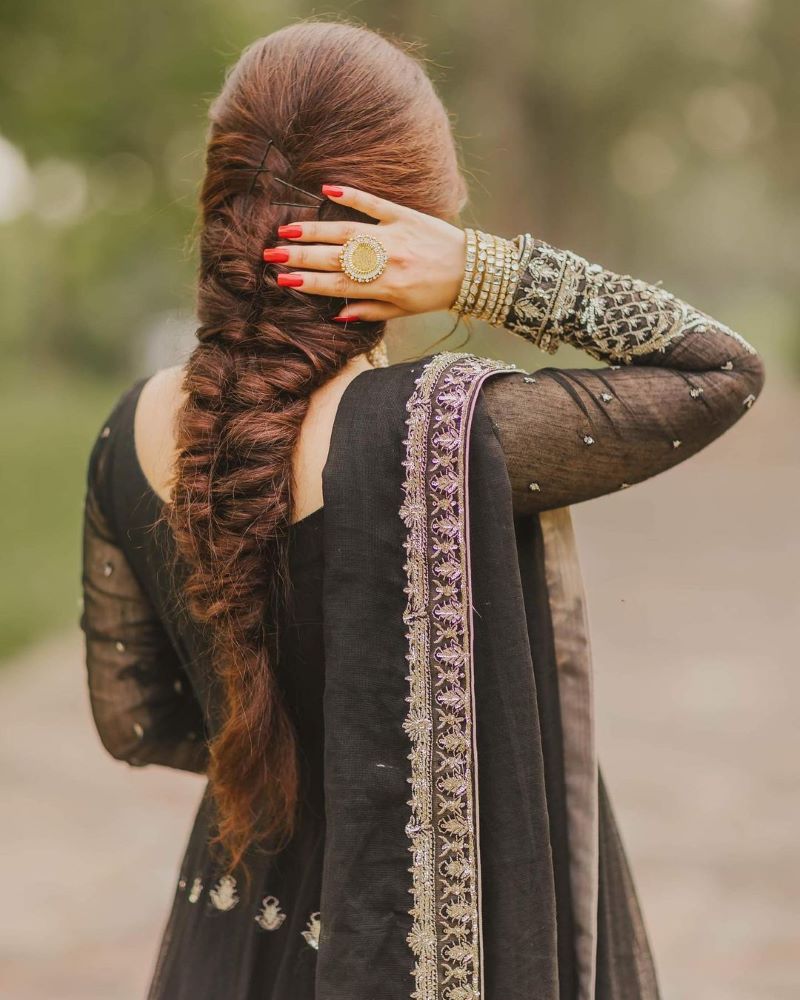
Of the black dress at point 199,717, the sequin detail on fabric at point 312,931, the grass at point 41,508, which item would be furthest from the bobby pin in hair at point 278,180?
the grass at point 41,508

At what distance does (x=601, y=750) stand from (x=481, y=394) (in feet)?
12.0

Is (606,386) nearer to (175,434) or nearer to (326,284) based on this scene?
(326,284)

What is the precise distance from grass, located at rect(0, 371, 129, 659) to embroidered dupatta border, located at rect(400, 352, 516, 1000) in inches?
203

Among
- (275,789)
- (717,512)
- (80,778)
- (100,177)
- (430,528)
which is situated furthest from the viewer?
(100,177)

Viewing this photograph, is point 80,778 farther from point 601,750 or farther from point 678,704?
point 678,704

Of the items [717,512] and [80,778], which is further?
[717,512]

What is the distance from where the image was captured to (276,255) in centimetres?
120

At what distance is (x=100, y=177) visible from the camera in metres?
14.2

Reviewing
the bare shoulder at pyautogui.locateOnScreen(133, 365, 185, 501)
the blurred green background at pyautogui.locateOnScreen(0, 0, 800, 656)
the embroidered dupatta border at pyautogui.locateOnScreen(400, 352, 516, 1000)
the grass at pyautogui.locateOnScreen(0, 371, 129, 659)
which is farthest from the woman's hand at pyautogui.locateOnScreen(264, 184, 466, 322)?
the grass at pyautogui.locateOnScreen(0, 371, 129, 659)

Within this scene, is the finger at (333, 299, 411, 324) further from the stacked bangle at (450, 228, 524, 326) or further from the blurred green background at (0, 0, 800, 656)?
the blurred green background at (0, 0, 800, 656)

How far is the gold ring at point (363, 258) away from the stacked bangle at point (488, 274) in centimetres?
11

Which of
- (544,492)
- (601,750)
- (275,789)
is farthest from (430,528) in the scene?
(601,750)

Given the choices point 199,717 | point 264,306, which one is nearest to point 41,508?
point 199,717

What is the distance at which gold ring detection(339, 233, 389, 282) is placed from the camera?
3.96 feet
